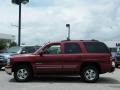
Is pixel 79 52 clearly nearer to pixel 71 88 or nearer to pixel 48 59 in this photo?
pixel 48 59

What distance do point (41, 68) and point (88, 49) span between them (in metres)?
2.35

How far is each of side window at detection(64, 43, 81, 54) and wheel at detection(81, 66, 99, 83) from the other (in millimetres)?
910

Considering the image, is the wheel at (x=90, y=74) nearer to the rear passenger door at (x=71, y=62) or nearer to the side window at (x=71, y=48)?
the rear passenger door at (x=71, y=62)

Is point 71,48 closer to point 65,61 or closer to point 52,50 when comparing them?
point 65,61

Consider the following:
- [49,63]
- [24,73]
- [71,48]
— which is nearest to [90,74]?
[71,48]

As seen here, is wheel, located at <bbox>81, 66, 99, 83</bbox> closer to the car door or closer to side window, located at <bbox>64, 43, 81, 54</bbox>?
side window, located at <bbox>64, 43, 81, 54</bbox>

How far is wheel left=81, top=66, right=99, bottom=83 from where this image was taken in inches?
661

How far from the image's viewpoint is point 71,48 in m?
17.0

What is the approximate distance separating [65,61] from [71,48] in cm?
70

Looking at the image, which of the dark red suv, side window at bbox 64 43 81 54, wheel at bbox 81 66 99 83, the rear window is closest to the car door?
the dark red suv

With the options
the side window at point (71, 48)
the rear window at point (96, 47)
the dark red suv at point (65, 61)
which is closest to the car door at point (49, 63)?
the dark red suv at point (65, 61)

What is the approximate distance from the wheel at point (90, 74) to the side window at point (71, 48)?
0.91 metres

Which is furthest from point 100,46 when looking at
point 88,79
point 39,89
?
point 39,89

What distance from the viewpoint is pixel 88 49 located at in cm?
1703
